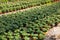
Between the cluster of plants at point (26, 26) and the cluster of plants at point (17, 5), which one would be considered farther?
the cluster of plants at point (17, 5)

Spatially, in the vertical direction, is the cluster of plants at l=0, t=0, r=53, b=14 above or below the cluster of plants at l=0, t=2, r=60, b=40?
above

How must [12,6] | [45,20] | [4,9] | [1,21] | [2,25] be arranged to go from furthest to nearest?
[12,6]
[4,9]
[45,20]
[1,21]
[2,25]

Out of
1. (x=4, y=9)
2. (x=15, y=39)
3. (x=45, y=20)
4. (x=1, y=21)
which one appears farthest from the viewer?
(x=4, y=9)

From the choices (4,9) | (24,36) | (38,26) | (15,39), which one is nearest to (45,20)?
(38,26)

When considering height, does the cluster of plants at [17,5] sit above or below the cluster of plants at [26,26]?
above

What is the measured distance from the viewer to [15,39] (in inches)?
249

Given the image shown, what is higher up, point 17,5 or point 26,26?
point 17,5

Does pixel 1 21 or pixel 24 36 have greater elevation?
pixel 1 21

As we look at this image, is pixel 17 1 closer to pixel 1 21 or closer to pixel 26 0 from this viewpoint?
pixel 26 0

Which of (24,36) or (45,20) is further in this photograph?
(45,20)

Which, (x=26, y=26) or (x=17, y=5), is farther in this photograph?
(x=17, y=5)

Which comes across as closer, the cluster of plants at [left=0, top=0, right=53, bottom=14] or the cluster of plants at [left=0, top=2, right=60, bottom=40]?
the cluster of plants at [left=0, top=2, right=60, bottom=40]

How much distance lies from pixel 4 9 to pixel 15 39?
17.5 ft

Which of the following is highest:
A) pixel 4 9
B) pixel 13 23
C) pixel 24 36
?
pixel 4 9
